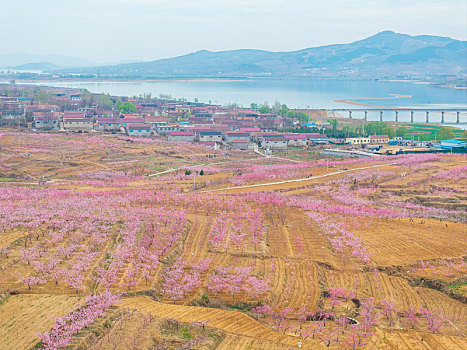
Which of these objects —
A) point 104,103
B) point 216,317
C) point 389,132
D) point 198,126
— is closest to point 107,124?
point 198,126

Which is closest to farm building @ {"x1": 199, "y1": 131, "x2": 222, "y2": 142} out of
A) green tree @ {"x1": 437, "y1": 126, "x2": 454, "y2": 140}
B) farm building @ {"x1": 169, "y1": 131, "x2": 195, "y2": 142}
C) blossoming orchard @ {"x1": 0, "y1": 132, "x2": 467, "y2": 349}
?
farm building @ {"x1": 169, "y1": 131, "x2": 195, "y2": 142}

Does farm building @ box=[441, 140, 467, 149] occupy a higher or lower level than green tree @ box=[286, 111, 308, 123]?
lower

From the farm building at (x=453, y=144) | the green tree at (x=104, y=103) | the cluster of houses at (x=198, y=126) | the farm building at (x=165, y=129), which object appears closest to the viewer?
the farm building at (x=453, y=144)

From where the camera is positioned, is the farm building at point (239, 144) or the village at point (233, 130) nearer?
the village at point (233, 130)

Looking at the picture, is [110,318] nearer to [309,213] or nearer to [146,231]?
[146,231]

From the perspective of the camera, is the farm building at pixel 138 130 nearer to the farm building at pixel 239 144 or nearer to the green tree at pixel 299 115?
the farm building at pixel 239 144

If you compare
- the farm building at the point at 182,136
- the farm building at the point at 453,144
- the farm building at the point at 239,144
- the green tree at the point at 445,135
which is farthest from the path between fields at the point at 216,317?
the green tree at the point at 445,135

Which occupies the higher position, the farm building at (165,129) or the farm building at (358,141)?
the farm building at (165,129)

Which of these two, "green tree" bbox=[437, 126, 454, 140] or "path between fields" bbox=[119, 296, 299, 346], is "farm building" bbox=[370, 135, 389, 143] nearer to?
"green tree" bbox=[437, 126, 454, 140]

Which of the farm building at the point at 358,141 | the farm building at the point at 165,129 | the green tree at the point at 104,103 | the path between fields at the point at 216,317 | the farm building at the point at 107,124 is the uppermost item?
the green tree at the point at 104,103
